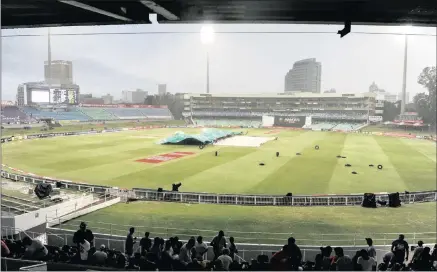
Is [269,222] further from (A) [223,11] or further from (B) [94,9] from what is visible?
(B) [94,9]

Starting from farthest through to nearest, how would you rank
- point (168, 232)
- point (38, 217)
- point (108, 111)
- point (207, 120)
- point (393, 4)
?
point (108, 111) → point (207, 120) → point (168, 232) → point (38, 217) → point (393, 4)

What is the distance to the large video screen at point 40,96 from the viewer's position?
22.3m

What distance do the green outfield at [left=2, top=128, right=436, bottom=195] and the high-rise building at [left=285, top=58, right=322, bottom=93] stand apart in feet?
15.8

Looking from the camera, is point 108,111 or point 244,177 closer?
point 244,177

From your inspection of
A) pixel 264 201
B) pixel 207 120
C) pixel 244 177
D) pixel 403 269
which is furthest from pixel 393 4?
pixel 207 120

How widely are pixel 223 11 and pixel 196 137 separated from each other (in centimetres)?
2153

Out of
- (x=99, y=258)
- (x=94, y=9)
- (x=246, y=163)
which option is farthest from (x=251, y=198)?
(x=94, y=9)

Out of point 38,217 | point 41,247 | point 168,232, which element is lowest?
point 168,232

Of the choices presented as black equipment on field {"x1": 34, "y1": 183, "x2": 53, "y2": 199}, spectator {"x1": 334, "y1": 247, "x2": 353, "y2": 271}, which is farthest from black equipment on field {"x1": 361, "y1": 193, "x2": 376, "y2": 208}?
black equipment on field {"x1": 34, "y1": 183, "x2": 53, "y2": 199}

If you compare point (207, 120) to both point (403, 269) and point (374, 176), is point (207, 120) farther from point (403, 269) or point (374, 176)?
point (403, 269)

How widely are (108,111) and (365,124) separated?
895 inches

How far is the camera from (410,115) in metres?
34.8

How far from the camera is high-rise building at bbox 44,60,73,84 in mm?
20422

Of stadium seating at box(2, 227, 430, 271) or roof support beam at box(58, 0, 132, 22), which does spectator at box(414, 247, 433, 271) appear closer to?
stadium seating at box(2, 227, 430, 271)
